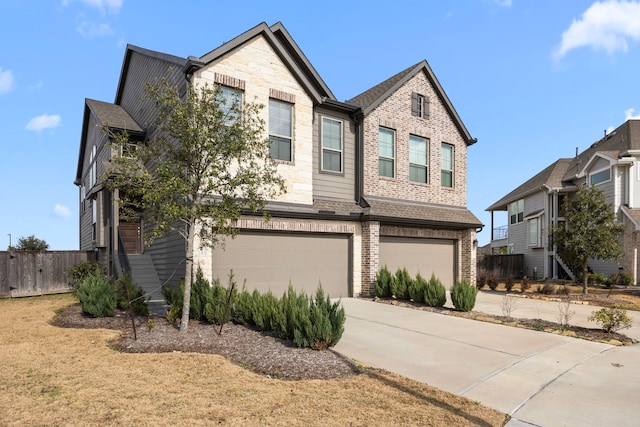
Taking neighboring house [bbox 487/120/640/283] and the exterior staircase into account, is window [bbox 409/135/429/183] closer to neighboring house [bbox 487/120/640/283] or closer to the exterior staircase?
neighboring house [bbox 487/120/640/283]

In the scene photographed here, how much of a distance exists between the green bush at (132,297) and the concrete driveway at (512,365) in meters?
5.20

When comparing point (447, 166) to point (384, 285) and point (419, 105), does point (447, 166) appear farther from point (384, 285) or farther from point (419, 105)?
point (384, 285)

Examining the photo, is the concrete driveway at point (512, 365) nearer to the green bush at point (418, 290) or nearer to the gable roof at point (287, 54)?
the green bush at point (418, 290)

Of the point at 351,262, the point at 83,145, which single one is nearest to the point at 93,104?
the point at 83,145

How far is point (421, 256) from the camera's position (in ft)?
58.0

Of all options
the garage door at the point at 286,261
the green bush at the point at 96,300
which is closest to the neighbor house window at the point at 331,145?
the garage door at the point at 286,261

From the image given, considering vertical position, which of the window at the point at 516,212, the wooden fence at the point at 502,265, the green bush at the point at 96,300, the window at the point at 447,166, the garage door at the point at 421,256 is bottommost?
the wooden fence at the point at 502,265

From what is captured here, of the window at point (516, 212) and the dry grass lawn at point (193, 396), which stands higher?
the window at point (516, 212)

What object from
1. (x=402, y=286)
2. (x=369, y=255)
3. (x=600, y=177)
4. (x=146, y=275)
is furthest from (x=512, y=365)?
(x=600, y=177)

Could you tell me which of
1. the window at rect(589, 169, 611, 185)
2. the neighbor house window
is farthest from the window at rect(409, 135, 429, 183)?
the window at rect(589, 169, 611, 185)

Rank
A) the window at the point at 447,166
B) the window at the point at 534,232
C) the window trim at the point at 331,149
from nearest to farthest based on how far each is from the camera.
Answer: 1. the window trim at the point at 331,149
2. the window at the point at 447,166
3. the window at the point at 534,232

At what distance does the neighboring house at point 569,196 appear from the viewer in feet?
79.4

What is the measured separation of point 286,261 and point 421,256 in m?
6.58

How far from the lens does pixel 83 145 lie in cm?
2300
